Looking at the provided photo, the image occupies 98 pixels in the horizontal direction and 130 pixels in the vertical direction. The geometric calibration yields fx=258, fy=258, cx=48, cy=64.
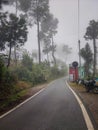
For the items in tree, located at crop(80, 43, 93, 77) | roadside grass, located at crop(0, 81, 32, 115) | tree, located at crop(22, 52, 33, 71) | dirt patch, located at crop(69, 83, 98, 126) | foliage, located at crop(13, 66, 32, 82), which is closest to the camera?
dirt patch, located at crop(69, 83, 98, 126)

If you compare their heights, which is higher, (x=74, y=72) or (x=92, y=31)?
(x=92, y=31)

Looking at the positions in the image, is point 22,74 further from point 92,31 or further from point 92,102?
point 92,31

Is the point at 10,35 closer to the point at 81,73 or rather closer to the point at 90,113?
the point at 81,73

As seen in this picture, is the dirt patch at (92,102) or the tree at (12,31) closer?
the dirt patch at (92,102)

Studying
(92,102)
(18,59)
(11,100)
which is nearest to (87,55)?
(18,59)

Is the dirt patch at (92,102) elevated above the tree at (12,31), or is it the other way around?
the tree at (12,31)

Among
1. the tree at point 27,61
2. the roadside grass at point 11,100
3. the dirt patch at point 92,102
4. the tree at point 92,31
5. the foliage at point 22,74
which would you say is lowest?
the roadside grass at point 11,100

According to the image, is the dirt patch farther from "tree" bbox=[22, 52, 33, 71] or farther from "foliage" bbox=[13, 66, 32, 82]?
"tree" bbox=[22, 52, 33, 71]

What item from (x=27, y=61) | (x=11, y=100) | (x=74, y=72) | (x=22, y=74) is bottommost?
(x=11, y=100)

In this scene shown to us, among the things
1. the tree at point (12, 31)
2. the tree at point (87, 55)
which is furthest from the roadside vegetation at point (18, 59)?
the tree at point (87, 55)

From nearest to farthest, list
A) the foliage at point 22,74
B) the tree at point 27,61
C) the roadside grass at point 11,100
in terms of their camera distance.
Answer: the roadside grass at point 11,100 < the foliage at point 22,74 < the tree at point 27,61

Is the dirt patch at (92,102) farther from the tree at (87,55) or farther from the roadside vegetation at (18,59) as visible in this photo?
the tree at (87,55)

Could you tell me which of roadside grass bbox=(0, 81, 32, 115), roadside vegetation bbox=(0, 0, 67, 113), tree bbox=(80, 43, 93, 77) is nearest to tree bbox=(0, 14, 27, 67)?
roadside vegetation bbox=(0, 0, 67, 113)

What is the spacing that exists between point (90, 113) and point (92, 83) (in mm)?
10458
